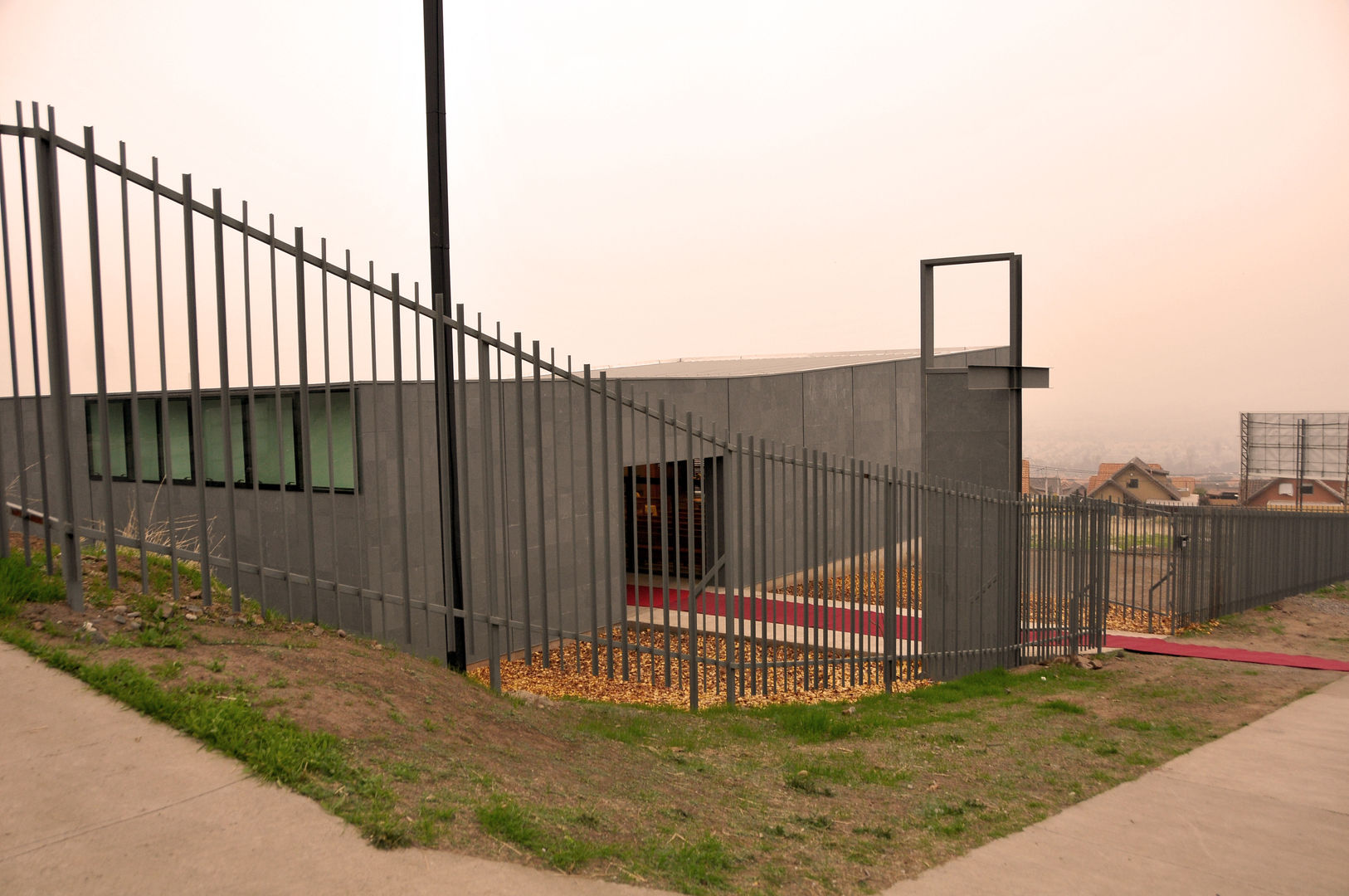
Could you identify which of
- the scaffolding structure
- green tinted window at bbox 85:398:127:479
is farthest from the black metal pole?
the scaffolding structure

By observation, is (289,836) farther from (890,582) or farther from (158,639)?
(890,582)

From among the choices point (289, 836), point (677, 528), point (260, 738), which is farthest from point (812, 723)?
point (289, 836)

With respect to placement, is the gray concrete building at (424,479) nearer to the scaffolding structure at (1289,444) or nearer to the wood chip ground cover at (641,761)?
the wood chip ground cover at (641,761)

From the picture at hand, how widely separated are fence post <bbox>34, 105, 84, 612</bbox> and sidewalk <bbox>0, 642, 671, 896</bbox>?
1.11m

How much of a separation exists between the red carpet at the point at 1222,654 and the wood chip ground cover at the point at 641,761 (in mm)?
3138

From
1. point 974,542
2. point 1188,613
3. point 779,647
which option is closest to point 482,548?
point 779,647

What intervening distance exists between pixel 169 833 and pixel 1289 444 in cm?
4694

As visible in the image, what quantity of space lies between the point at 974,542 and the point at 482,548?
18.6 ft

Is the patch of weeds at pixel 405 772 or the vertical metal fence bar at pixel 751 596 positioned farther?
the vertical metal fence bar at pixel 751 596

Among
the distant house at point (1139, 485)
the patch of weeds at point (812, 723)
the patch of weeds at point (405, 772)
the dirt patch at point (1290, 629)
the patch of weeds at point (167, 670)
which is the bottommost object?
the distant house at point (1139, 485)

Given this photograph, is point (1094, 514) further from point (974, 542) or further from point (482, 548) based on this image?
point (482, 548)

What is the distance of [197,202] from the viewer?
193 inches

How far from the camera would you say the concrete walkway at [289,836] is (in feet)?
9.40

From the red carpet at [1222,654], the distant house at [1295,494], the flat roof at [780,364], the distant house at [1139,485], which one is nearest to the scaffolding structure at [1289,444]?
the distant house at [1295,494]
